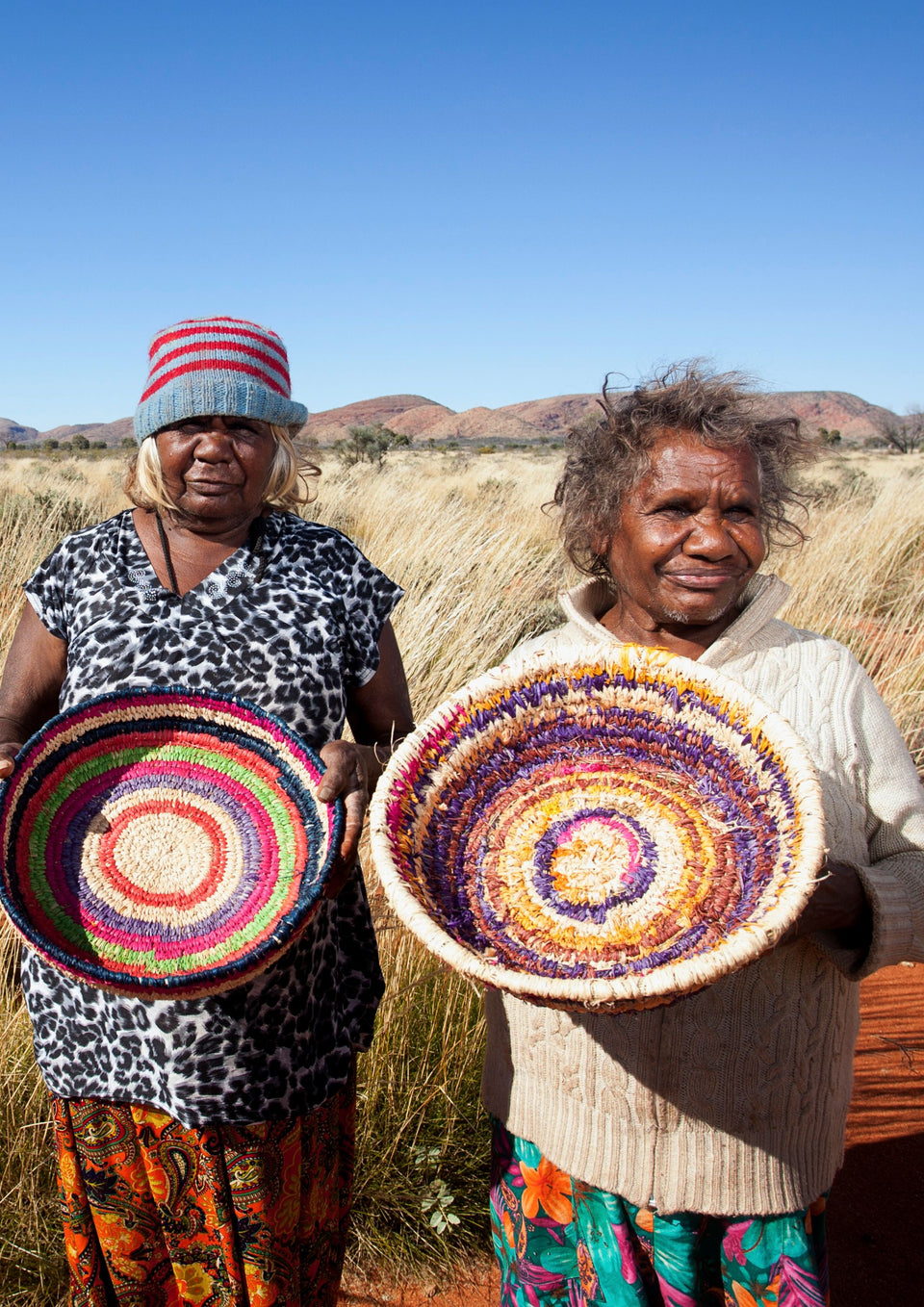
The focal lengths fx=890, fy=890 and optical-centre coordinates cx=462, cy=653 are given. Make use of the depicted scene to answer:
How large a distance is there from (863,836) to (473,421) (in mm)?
96343

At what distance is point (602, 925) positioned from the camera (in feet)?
4.39

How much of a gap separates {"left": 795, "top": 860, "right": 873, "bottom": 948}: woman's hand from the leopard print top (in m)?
0.81

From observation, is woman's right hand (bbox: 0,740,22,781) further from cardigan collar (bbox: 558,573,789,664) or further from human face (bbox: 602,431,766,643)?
human face (bbox: 602,431,766,643)

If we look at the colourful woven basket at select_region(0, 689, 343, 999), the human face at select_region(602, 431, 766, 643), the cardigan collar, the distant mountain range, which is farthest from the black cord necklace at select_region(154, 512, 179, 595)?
the distant mountain range

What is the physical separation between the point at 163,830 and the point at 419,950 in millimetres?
1270

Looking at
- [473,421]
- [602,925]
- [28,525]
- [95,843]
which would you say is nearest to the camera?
[602,925]

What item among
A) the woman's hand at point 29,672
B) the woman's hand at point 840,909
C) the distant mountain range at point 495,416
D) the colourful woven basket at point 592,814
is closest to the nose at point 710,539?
the colourful woven basket at point 592,814

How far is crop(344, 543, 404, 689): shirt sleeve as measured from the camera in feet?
5.41

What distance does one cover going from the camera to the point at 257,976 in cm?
143

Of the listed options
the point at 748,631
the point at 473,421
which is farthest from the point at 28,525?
the point at 473,421

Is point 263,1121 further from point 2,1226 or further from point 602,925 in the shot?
point 2,1226

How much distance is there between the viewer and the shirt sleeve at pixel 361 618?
165cm

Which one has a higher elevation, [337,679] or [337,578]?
[337,578]

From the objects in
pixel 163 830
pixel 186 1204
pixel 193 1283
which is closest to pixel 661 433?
pixel 163 830
